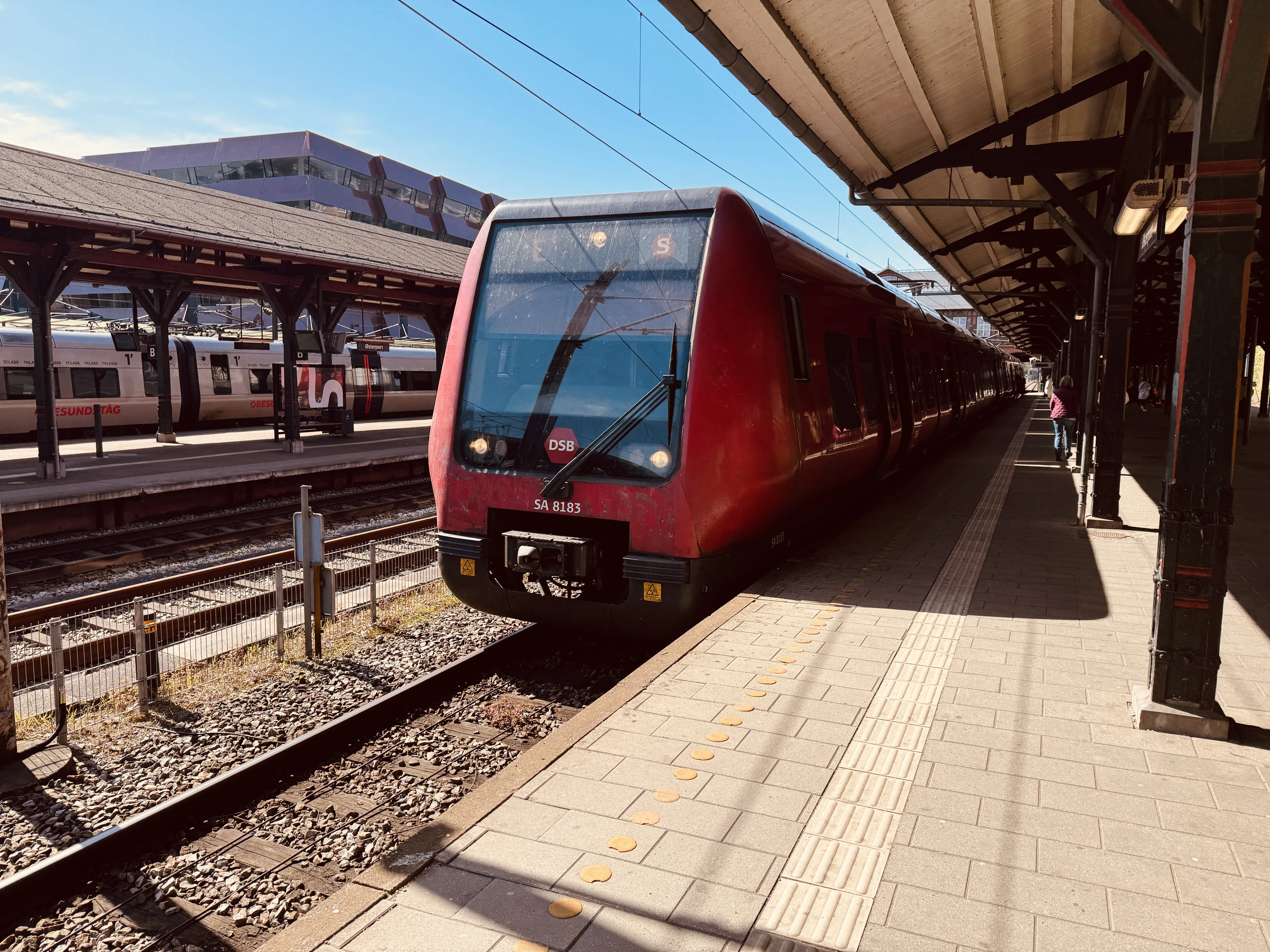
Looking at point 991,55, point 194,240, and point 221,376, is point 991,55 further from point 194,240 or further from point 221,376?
point 221,376

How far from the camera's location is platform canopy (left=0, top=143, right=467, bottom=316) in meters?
13.8

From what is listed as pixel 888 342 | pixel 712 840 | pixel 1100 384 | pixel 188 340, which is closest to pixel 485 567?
pixel 712 840

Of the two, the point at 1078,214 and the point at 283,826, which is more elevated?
the point at 1078,214

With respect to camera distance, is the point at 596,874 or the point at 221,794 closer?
the point at 596,874

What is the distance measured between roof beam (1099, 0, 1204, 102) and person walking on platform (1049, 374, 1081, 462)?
1223 cm

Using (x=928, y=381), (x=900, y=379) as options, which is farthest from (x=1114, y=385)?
(x=928, y=381)

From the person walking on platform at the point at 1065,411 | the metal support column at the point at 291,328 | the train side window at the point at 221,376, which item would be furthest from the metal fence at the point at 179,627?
the train side window at the point at 221,376

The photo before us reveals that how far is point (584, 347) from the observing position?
5.57 m

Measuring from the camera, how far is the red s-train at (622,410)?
525 centimetres

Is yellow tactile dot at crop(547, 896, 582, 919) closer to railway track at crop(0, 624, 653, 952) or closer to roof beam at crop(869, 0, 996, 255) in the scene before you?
railway track at crop(0, 624, 653, 952)

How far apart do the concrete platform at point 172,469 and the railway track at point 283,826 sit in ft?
26.5

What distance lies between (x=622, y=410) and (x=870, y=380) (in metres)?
4.00

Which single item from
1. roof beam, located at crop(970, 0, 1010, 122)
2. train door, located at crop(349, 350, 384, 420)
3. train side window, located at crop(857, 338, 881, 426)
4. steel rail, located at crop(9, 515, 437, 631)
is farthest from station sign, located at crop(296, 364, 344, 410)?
roof beam, located at crop(970, 0, 1010, 122)

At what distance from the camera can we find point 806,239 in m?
7.26
